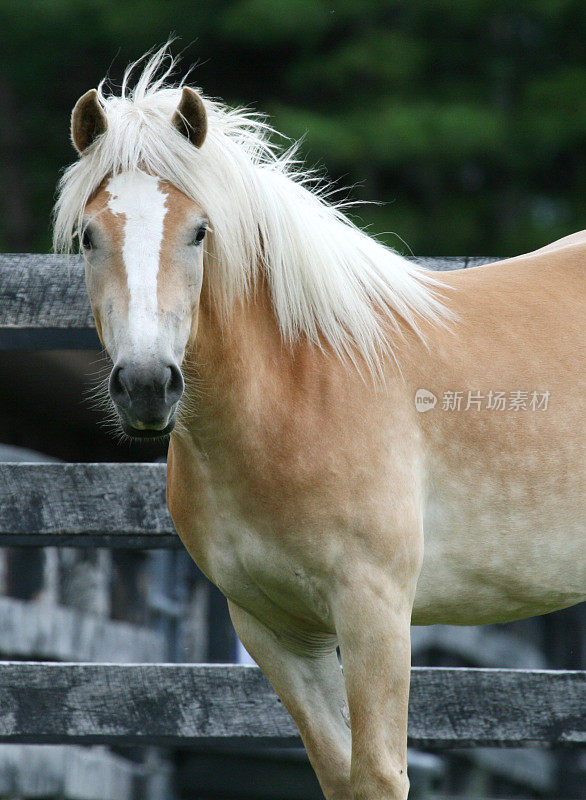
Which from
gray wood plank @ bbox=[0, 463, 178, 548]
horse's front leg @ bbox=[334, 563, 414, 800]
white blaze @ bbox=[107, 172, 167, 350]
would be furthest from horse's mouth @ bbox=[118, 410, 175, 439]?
gray wood plank @ bbox=[0, 463, 178, 548]

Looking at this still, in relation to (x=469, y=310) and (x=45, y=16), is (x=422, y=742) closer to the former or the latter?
(x=469, y=310)

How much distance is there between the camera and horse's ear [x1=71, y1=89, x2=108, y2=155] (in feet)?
6.22

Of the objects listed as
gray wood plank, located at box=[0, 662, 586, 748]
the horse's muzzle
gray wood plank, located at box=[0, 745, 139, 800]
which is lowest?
gray wood plank, located at box=[0, 745, 139, 800]

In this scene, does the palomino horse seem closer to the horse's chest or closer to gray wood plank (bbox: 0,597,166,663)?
the horse's chest

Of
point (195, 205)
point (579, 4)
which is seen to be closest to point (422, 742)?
point (195, 205)

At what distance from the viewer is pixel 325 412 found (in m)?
2.00

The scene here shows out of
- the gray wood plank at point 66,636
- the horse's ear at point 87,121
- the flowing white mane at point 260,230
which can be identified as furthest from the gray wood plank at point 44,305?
the gray wood plank at point 66,636

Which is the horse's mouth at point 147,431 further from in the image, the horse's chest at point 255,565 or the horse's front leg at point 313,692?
the horse's front leg at point 313,692

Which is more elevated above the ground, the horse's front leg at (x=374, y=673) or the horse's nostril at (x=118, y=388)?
the horse's nostril at (x=118, y=388)

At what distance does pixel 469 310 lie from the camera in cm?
222

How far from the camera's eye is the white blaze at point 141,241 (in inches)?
67.7

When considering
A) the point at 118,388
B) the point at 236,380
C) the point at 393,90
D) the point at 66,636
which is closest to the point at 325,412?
the point at 236,380

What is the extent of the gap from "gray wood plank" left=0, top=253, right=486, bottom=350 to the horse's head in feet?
3.01

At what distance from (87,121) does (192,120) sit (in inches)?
8.0
